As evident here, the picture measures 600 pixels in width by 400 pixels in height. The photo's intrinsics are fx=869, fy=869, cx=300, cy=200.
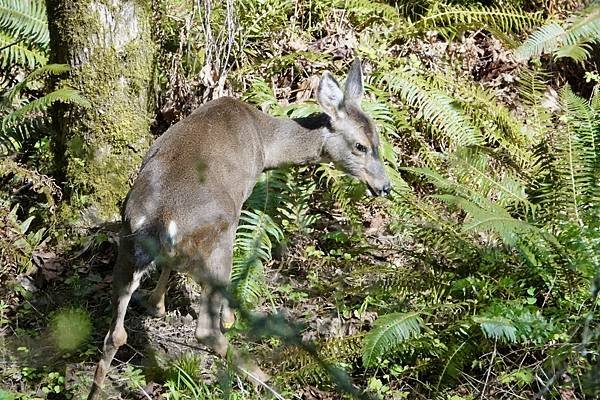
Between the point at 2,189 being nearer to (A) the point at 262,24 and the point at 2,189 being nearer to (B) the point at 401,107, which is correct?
(A) the point at 262,24

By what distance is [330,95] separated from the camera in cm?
698

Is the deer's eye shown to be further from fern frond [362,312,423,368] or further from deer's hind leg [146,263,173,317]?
fern frond [362,312,423,368]

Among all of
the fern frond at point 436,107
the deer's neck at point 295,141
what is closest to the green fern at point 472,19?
the fern frond at point 436,107

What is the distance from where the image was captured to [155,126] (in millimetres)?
7133

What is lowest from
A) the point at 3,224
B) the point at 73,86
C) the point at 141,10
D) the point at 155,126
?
the point at 3,224

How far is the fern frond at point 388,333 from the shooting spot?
4934mm

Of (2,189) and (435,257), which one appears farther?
(2,189)

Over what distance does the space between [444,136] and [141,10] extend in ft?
9.40

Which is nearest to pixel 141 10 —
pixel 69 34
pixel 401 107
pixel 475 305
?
pixel 69 34

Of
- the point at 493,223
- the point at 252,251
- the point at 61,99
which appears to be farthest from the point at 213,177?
the point at 493,223

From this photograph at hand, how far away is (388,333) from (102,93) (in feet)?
9.87

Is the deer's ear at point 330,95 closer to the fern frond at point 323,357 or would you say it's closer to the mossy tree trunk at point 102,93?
the mossy tree trunk at point 102,93

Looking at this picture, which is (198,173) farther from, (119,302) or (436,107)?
(436,107)

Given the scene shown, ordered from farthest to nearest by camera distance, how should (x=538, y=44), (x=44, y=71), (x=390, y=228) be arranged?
(x=390, y=228) < (x=44, y=71) < (x=538, y=44)
